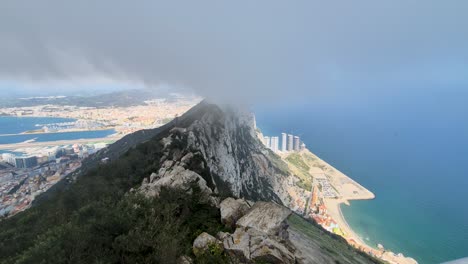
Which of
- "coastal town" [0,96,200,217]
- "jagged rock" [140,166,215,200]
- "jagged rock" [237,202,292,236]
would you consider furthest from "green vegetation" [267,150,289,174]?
"jagged rock" [237,202,292,236]

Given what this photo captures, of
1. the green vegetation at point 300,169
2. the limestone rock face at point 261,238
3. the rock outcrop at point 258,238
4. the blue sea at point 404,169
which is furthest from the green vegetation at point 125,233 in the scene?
the green vegetation at point 300,169

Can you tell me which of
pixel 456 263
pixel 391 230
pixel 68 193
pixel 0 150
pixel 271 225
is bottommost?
pixel 391 230

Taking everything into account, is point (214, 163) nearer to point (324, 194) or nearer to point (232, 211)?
point (232, 211)

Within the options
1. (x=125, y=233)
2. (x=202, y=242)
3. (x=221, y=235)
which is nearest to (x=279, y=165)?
(x=221, y=235)

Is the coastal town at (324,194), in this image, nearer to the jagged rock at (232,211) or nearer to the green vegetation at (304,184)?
the green vegetation at (304,184)

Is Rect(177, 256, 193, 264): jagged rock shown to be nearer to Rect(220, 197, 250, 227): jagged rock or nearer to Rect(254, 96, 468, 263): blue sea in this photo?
Rect(220, 197, 250, 227): jagged rock

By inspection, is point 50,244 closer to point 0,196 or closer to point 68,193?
point 68,193

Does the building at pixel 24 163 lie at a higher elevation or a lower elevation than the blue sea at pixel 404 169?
higher

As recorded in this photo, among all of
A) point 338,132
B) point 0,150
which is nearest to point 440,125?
point 338,132
